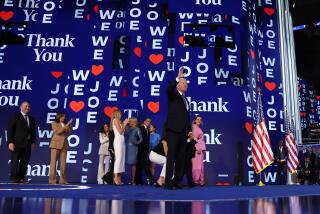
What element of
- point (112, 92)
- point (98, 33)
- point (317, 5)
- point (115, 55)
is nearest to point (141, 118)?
point (112, 92)

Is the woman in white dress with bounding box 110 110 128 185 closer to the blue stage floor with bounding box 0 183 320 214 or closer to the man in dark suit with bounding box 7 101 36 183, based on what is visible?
the man in dark suit with bounding box 7 101 36 183

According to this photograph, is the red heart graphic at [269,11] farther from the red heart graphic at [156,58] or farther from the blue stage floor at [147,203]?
the blue stage floor at [147,203]

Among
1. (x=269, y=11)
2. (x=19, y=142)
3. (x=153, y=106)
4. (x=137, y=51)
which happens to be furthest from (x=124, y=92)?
(x=269, y=11)

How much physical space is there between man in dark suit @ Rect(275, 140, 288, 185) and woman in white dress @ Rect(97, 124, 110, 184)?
4387 millimetres

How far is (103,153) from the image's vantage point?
7723mm

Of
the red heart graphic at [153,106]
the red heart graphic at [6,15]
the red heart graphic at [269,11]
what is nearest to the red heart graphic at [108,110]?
the red heart graphic at [153,106]

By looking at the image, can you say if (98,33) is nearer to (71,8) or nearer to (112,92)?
(71,8)

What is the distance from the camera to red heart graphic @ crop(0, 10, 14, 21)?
947 centimetres

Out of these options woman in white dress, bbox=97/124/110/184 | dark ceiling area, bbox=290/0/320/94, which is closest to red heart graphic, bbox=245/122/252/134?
woman in white dress, bbox=97/124/110/184

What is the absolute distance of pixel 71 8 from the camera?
9500mm

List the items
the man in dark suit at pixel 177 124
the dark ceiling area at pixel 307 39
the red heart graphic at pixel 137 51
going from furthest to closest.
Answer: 1. the dark ceiling area at pixel 307 39
2. the red heart graphic at pixel 137 51
3. the man in dark suit at pixel 177 124

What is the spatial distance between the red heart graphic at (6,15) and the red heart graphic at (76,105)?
308 cm

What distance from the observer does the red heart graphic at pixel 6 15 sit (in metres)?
9.47

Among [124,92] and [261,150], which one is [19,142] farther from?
[261,150]
